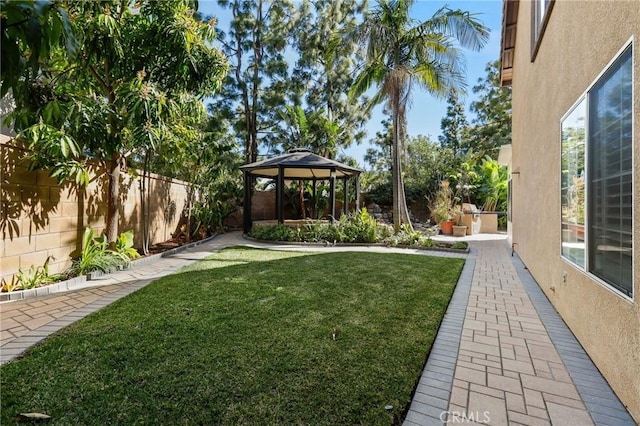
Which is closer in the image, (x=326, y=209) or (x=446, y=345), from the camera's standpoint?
(x=446, y=345)

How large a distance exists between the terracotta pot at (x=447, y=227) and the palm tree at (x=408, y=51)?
345 centimetres

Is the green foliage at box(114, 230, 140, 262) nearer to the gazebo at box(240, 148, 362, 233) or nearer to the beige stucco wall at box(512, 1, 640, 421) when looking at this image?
the gazebo at box(240, 148, 362, 233)

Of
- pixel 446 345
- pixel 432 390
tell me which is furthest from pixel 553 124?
pixel 432 390

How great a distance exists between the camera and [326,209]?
55.1 feet

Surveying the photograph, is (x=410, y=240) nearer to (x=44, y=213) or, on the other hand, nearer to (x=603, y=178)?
(x=603, y=178)

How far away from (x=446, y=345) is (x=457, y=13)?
11.6 meters

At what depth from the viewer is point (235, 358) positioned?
2.90 meters

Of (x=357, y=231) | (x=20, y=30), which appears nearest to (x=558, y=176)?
(x=20, y=30)

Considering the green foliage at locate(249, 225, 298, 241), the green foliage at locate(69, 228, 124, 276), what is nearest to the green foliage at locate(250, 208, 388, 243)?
the green foliage at locate(249, 225, 298, 241)

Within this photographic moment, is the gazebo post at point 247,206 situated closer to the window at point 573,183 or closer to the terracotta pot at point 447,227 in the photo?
the terracotta pot at point 447,227

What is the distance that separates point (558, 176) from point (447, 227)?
1024cm

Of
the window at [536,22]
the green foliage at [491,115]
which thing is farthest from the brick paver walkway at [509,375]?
the green foliage at [491,115]

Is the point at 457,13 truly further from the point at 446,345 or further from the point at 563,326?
the point at 446,345

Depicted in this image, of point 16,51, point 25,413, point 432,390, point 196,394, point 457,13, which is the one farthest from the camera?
point 457,13
